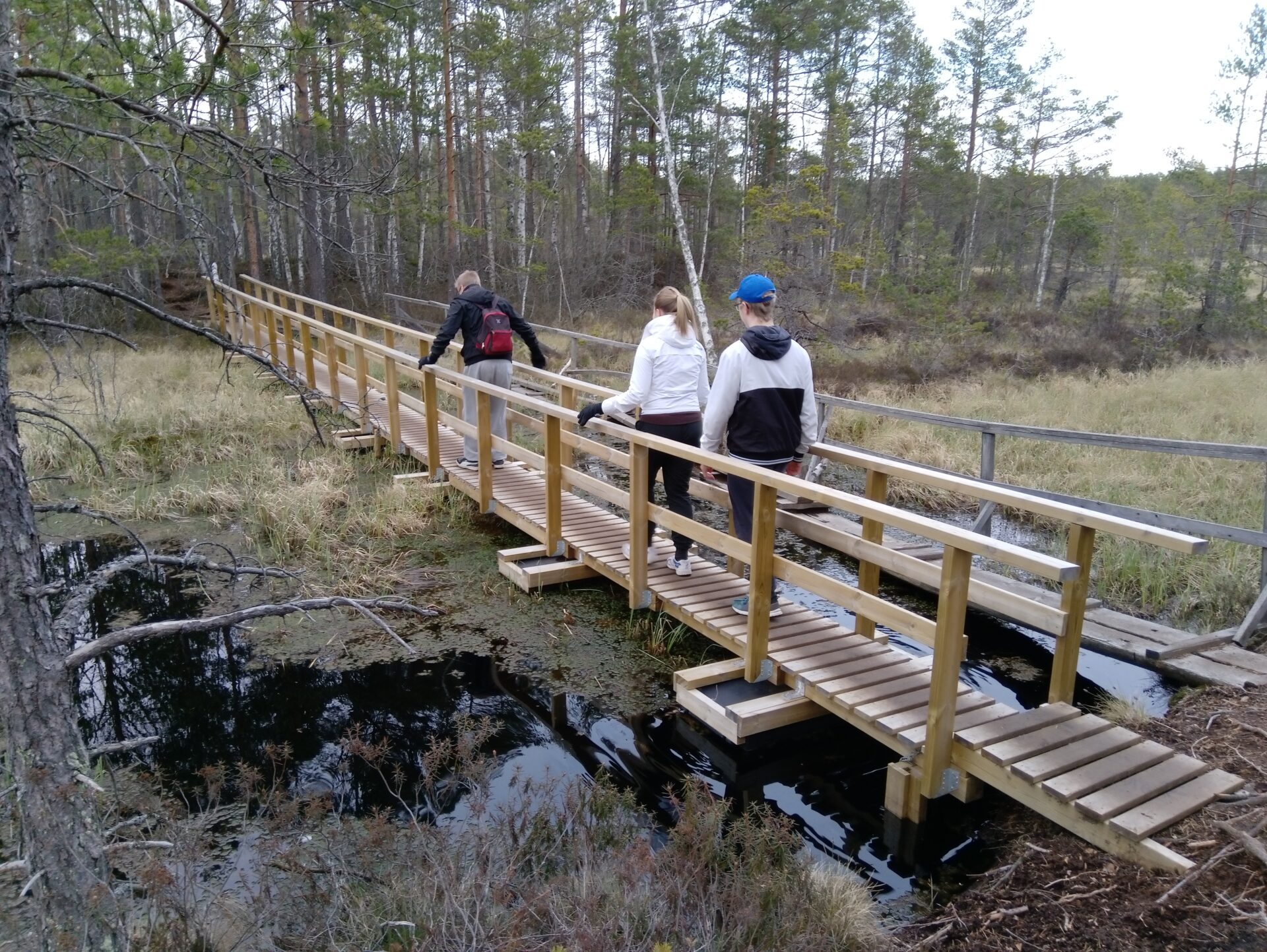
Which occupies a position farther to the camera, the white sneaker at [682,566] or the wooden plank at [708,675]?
the white sneaker at [682,566]

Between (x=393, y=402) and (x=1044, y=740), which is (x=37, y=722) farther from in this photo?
(x=393, y=402)

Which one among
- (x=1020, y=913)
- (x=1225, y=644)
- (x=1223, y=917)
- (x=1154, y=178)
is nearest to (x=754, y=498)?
(x=1020, y=913)

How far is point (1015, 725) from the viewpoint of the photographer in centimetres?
361

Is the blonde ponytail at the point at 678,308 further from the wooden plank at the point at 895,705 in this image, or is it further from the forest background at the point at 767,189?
the forest background at the point at 767,189

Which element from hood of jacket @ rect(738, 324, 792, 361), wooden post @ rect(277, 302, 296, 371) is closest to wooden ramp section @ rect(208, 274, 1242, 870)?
hood of jacket @ rect(738, 324, 792, 361)

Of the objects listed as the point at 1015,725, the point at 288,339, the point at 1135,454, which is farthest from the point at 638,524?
the point at 288,339

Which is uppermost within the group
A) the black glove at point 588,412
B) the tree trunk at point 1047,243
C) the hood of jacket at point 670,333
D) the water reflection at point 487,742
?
the tree trunk at point 1047,243

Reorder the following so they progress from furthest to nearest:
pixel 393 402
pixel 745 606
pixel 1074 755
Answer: pixel 393 402, pixel 745 606, pixel 1074 755

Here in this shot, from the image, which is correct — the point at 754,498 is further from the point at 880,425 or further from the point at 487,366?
the point at 880,425

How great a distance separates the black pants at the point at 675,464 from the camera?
17.3 ft

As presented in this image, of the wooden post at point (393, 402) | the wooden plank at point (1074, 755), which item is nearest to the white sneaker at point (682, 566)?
the wooden plank at point (1074, 755)

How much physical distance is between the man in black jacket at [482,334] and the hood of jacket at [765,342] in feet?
11.4

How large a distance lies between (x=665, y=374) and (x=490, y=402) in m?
2.85

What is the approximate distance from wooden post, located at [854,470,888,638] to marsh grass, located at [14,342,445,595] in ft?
10.9
